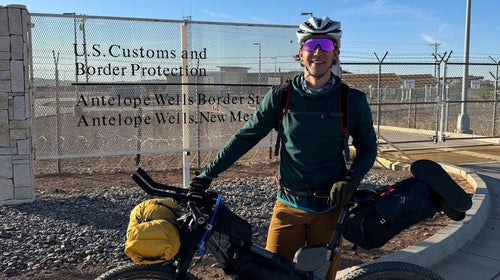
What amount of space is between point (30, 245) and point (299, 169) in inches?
126

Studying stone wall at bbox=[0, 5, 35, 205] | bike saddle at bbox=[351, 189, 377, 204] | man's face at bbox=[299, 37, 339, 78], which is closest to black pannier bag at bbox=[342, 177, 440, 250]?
bike saddle at bbox=[351, 189, 377, 204]

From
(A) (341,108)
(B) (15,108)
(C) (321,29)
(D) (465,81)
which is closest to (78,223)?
(B) (15,108)

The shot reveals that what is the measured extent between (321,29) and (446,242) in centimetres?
296

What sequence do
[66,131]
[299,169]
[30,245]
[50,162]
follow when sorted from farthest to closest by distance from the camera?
[50,162]
[66,131]
[30,245]
[299,169]

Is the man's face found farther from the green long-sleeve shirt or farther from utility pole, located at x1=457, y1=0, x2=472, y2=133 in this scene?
utility pole, located at x1=457, y1=0, x2=472, y2=133

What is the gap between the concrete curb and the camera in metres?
3.97

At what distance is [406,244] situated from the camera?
4641mm

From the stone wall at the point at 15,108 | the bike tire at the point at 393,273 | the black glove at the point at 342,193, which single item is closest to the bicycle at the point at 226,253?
the bike tire at the point at 393,273

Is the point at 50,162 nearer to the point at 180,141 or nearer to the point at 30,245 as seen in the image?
the point at 180,141

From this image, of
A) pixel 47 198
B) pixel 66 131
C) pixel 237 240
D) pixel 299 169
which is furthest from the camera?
pixel 66 131

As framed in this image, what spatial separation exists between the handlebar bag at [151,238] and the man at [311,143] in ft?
1.02

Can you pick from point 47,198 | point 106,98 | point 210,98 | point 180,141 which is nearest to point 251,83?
Result: point 210,98

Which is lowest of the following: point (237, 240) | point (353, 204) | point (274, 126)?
point (237, 240)

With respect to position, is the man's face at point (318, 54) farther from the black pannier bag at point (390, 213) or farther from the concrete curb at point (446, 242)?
the concrete curb at point (446, 242)
